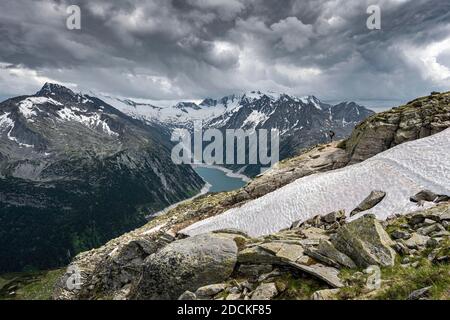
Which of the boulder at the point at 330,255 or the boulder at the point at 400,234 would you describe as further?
the boulder at the point at 400,234

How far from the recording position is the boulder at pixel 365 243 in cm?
1570

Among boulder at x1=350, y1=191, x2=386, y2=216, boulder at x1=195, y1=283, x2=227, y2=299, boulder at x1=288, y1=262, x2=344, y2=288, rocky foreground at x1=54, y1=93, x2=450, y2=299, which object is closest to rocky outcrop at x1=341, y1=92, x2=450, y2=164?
boulder at x1=350, y1=191, x2=386, y2=216

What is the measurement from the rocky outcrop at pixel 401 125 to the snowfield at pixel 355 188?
4.55 metres

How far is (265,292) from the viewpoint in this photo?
49.0 feet

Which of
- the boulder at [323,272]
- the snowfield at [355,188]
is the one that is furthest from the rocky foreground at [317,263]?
the snowfield at [355,188]

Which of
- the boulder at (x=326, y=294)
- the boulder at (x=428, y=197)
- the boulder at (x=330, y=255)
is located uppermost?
the boulder at (x=428, y=197)

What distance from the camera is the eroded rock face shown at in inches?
707

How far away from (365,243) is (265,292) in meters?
5.44

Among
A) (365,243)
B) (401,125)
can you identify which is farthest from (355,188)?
(365,243)

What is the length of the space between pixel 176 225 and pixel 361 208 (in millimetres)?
22836

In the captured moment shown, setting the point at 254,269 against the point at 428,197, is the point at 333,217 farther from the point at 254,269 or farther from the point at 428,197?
the point at 254,269

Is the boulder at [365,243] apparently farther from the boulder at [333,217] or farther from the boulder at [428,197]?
the boulder at [428,197]
